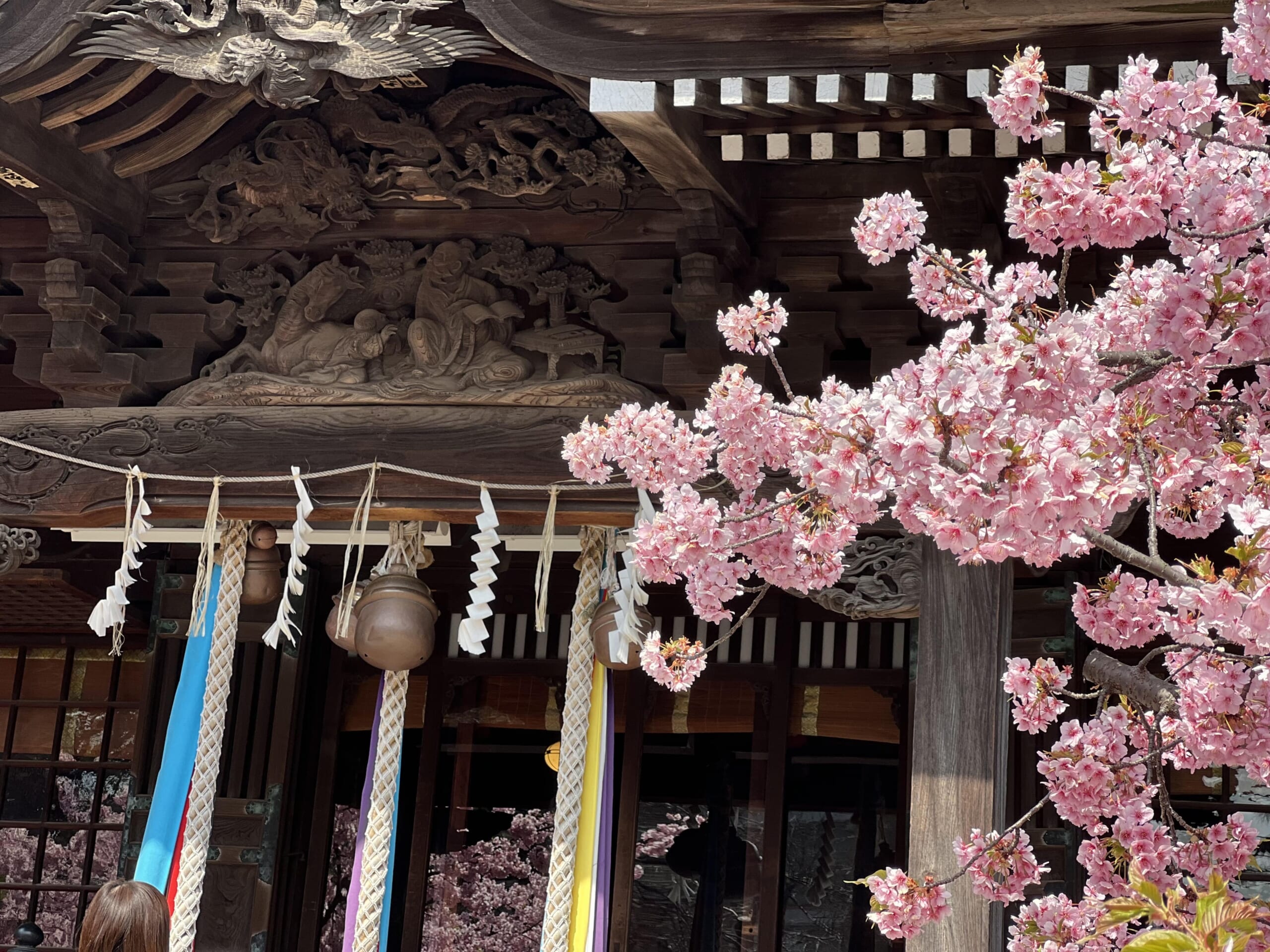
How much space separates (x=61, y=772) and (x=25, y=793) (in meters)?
0.21

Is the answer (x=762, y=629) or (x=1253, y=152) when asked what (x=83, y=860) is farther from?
(x=1253, y=152)

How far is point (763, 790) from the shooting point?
21.3 feet

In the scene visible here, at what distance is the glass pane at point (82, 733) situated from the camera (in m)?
7.61

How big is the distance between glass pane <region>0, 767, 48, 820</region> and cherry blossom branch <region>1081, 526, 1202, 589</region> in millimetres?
6167

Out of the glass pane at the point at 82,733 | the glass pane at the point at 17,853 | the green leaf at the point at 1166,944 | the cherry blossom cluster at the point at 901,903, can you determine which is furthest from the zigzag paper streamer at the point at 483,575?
the glass pane at the point at 17,853

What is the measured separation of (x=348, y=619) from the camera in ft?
16.9

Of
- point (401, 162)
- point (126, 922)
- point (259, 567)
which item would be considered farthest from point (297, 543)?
point (126, 922)

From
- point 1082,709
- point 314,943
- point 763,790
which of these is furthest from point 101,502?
point 1082,709

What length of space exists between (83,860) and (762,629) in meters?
3.44

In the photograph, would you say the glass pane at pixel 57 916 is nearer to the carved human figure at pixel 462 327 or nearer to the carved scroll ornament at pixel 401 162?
the carved scroll ornament at pixel 401 162

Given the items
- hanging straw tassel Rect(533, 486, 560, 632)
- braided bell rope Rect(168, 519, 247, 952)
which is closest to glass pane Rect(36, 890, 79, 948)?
braided bell rope Rect(168, 519, 247, 952)

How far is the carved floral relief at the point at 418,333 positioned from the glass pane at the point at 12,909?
346 cm

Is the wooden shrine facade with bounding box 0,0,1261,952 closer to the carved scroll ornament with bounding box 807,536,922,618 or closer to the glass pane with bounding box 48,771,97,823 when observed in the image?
the carved scroll ornament with bounding box 807,536,922,618

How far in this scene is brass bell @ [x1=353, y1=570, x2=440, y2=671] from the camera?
5.00m
